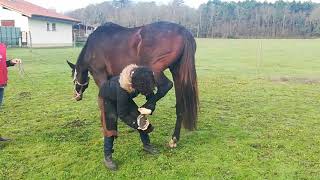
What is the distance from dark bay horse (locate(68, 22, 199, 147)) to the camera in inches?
203

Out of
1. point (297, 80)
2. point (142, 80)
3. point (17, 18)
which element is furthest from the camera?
point (17, 18)

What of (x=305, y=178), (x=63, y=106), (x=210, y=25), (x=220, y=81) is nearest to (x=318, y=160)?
(x=305, y=178)

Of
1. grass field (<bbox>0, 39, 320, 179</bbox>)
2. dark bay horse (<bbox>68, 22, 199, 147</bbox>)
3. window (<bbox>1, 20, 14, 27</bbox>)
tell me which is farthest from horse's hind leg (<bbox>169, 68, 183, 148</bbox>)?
window (<bbox>1, 20, 14, 27</bbox>)

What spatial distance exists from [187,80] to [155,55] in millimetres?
569

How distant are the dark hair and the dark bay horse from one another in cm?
70

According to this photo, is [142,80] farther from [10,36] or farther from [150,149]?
[10,36]

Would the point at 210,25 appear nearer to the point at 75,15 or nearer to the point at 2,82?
the point at 75,15

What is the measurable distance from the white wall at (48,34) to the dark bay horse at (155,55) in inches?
1223

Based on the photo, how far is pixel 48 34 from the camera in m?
37.8

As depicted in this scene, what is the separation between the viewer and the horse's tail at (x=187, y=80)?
5.13 m

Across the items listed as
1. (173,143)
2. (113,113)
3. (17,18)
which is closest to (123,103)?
(113,113)

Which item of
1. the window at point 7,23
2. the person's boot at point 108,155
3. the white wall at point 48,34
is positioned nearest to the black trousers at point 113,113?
the person's boot at point 108,155

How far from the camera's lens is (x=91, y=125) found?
6.74m

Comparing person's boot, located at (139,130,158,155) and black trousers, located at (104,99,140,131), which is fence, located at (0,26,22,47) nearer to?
person's boot, located at (139,130,158,155)
